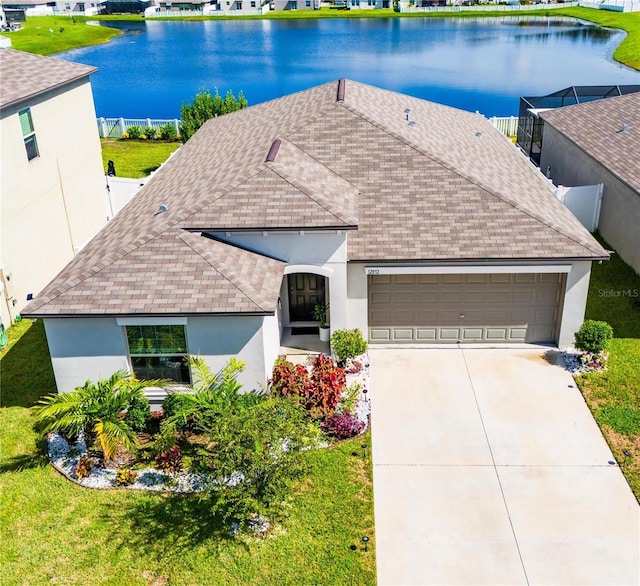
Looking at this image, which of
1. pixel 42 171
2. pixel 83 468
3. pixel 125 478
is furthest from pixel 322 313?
pixel 42 171

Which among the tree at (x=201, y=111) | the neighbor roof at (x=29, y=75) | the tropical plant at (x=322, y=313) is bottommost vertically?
the tropical plant at (x=322, y=313)

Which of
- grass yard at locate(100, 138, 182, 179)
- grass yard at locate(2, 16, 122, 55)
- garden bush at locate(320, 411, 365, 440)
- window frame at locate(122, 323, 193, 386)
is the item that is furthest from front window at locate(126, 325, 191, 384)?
grass yard at locate(2, 16, 122, 55)

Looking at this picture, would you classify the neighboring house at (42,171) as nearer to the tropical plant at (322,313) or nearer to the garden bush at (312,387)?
the tropical plant at (322,313)

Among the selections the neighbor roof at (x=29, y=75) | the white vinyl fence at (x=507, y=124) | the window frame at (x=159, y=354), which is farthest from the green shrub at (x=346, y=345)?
the white vinyl fence at (x=507, y=124)

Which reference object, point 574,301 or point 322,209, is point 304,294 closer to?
point 322,209

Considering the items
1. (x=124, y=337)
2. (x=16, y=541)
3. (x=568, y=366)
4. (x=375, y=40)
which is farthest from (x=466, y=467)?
(x=375, y=40)

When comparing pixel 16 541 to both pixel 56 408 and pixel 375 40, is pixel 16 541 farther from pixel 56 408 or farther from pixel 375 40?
pixel 375 40

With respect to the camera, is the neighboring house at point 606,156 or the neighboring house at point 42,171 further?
the neighboring house at point 606,156
